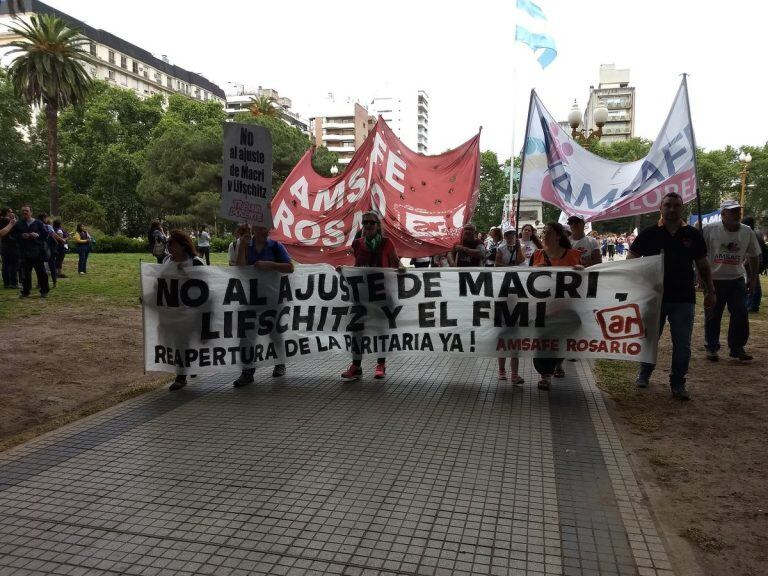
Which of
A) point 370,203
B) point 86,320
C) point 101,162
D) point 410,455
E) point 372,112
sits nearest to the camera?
point 410,455

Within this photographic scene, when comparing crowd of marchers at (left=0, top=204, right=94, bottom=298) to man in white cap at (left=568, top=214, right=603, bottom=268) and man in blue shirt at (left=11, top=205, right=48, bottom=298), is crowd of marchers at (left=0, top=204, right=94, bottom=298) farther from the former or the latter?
man in white cap at (left=568, top=214, right=603, bottom=268)

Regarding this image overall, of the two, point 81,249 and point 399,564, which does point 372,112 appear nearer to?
point 81,249

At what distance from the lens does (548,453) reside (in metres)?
4.33

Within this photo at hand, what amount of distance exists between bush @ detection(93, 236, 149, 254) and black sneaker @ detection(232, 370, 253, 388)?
29816 mm

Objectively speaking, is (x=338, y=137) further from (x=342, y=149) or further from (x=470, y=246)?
(x=470, y=246)

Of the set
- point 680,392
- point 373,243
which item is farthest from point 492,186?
point 680,392

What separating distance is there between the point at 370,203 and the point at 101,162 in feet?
154

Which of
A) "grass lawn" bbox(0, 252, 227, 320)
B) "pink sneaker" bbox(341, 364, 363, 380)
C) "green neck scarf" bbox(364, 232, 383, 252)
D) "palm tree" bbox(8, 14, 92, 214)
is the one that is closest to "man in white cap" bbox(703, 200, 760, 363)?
"green neck scarf" bbox(364, 232, 383, 252)

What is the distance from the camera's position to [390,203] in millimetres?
8023

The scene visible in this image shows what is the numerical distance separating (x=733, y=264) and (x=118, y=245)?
32567mm

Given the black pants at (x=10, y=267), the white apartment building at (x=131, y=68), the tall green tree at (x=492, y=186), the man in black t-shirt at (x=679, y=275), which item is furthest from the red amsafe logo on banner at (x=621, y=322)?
the white apartment building at (x=131, y=68)

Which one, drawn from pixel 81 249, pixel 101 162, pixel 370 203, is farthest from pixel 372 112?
pixel 370 203

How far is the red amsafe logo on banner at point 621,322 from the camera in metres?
5.93

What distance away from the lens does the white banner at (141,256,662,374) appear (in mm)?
6008
